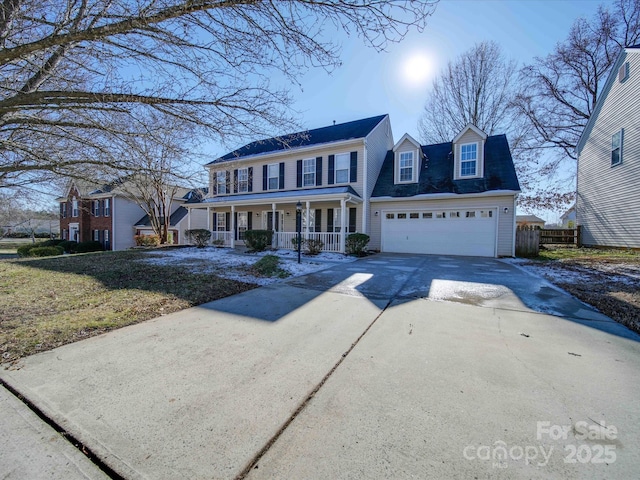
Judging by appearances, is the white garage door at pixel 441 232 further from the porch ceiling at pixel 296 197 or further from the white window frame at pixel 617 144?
the white window frame at pixel 617 144

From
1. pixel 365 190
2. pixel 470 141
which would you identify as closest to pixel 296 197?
pixel 365 190

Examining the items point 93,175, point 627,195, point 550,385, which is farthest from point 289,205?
point 627,195

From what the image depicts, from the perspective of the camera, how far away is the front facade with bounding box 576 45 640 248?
11914 mm

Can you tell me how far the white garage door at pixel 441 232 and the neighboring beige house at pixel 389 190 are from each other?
1.6 inches

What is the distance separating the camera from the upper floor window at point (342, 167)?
14258mm

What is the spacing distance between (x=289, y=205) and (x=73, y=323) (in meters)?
12.4

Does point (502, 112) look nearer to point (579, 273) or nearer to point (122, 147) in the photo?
point (579, 273)

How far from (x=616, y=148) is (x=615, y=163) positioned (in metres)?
0.73

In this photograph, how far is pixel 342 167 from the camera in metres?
14.4

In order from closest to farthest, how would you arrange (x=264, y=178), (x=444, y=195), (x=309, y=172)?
1. (x=444, y=195)
2. (x=309, y=172)
3. (x=264, y=178)

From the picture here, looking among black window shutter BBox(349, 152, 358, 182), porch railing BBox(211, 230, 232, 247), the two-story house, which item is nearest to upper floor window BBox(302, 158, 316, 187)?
black window shutter BBox(349, 152, 358, 182)

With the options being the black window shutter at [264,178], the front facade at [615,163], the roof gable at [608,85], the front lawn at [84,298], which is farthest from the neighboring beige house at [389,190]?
the front lawn at [84,298]

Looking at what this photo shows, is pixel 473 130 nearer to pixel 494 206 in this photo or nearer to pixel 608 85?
pixel 494 206

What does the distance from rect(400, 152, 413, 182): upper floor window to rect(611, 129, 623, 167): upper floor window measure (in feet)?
30.5
